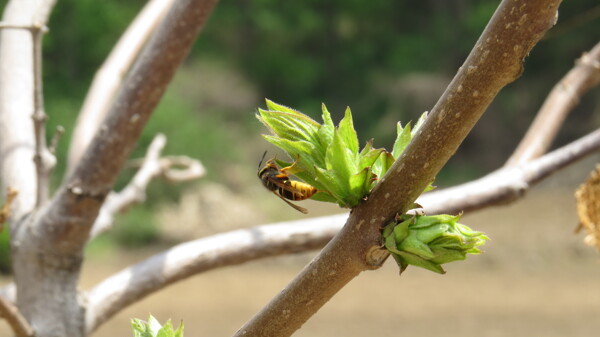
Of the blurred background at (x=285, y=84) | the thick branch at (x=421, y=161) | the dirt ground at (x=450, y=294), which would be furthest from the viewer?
the blurred background at (x=285, y=84)

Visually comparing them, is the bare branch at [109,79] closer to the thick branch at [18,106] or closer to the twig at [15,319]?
the thick branch at [18,106]

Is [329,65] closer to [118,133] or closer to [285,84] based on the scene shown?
[285,84]

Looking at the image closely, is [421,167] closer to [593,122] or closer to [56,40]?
[56,40]

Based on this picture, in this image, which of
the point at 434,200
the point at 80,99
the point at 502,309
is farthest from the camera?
the point at 80,99

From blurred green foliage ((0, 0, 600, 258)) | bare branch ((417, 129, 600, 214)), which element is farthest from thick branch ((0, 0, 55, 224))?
blurred green foliage ((0, 0, 600, 258))

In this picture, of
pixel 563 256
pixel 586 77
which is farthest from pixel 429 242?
pixel 563 256

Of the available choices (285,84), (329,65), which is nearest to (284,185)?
(285,84)

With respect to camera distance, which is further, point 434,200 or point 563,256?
point 563,256

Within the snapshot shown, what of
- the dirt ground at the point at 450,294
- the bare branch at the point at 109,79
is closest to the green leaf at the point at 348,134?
the bare branch at the point at 109,79

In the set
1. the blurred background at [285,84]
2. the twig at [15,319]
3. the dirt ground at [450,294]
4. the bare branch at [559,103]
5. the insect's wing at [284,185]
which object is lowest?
the twig at [15,319]
